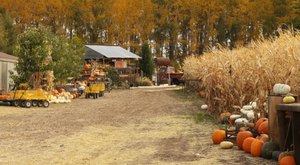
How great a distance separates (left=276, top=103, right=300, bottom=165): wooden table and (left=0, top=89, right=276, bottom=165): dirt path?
40 centimetres

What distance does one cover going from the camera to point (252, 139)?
7988 mm

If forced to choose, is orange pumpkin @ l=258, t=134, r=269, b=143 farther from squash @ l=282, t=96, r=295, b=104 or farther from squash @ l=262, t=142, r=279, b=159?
squash @ l=282, t=96, r=295, b=104

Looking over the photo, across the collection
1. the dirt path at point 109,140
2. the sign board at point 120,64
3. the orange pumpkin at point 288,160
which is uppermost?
the sign board at point 120,64

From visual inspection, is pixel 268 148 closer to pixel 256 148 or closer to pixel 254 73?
pixel 256 148

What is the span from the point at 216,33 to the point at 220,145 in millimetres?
40312

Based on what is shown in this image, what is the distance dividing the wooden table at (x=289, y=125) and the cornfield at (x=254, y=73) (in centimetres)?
253

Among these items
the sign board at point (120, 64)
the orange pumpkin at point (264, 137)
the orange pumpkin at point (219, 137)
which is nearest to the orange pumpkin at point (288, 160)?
the orange pumpkin at point (264, 137)

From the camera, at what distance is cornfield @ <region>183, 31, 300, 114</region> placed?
10078 millimetres

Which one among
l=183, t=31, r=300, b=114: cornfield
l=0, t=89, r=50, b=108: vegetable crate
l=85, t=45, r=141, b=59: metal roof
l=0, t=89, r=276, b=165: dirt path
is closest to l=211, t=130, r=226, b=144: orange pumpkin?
l=0, t=89, r=276, b=165: dirt path

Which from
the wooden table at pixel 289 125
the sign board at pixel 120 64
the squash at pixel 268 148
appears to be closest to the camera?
the wooden table at pixel 289 125

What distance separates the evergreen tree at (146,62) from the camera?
4150 centimetres

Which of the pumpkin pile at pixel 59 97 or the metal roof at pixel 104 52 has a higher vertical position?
the metal roof at pixel 104 52

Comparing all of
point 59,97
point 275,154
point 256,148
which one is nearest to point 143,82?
point 59,97

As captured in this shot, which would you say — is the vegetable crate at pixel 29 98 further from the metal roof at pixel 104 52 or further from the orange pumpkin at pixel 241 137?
the metal roof at pixel 104 52
